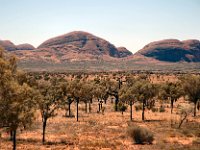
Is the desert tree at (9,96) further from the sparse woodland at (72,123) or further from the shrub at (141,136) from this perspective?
the shrub at (141,136)

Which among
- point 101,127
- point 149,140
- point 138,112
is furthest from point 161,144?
point 138,112

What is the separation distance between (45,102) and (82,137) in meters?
8.78

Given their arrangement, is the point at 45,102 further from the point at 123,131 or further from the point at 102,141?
the point at 123,131

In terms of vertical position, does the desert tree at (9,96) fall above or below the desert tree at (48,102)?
above

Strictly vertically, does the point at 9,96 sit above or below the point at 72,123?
above

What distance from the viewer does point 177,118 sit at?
6575 cm

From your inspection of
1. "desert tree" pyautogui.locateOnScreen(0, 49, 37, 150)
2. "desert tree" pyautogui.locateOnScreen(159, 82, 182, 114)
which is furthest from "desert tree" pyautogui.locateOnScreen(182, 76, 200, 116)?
"desert tree" pyautogui.locateOnScreen(0, 49, 37, 150)

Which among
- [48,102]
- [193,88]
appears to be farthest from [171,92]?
[48,102]

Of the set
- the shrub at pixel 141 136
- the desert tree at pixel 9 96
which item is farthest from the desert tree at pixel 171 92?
the desert tree at pixel 9 96

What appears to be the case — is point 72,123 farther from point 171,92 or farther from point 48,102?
point 171,92

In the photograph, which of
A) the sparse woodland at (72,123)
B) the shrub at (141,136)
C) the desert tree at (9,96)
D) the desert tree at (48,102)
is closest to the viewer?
the desert tree at (9,96)

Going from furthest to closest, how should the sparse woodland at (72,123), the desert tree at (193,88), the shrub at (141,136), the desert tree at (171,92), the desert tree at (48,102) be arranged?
1. the desert tree at (171,92)
2. the desert tree at (193,88)
3. the shrub at (141,136)
4. the desert tree at (48,102)
5. the sparse woodland at (72,123)

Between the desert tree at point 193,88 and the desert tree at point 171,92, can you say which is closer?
the desert tree at point 193,88

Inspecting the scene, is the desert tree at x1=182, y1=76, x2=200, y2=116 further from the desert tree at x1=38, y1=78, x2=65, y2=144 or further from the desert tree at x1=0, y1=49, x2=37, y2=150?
the desert tree at x1=0, y1=49, x2=37, y2=150
